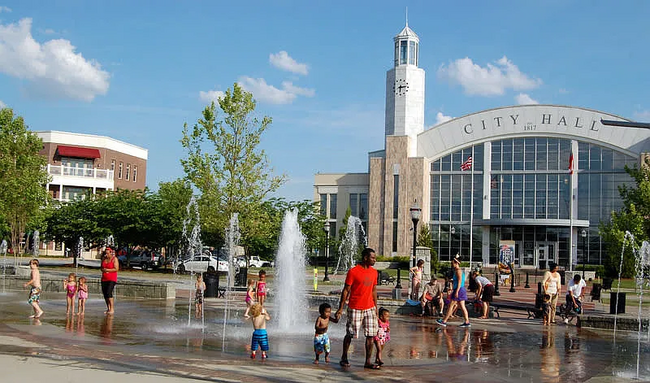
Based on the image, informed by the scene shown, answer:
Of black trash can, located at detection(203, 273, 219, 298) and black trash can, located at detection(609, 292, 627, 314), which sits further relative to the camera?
black trash can, located at detection(203, 273, 219, 298)

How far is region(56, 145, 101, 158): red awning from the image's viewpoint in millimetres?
69375

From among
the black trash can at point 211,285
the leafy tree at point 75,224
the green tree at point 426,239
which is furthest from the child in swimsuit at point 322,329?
the green tree at point 426,239

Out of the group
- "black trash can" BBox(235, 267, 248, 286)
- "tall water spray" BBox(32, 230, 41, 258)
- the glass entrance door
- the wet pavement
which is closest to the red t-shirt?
the wet pavement

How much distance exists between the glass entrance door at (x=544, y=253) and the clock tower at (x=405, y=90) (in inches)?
630

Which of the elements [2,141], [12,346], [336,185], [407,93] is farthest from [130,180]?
[12,346]

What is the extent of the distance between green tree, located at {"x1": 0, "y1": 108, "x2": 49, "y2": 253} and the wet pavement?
48.0 ft

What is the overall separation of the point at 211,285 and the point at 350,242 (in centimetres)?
3760

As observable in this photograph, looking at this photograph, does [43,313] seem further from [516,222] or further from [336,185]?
[336,185]

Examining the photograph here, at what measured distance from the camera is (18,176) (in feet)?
106

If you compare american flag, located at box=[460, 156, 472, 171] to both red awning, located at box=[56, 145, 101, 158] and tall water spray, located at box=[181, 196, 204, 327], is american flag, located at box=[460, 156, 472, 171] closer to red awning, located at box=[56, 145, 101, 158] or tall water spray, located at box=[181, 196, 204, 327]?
tall water spray, located at box=[181, 196, 204, 327]

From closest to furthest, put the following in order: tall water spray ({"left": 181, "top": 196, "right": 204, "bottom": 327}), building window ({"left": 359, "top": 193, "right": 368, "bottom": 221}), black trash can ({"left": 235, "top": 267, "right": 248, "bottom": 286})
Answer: black trash can ({"left": 235, "top": 267, "right": 248, "bottom": 286}) < tall water spray ({"left": 181, "top": 196, "right": 204, "bottom": 327}) < building window ({"left": 359, "top": 193, "right": 368, "bottom": 221})

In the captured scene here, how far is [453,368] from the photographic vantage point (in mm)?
10891

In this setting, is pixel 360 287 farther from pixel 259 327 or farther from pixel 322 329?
pixel 259 327

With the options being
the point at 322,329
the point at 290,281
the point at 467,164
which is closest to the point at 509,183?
the point at 467,164
